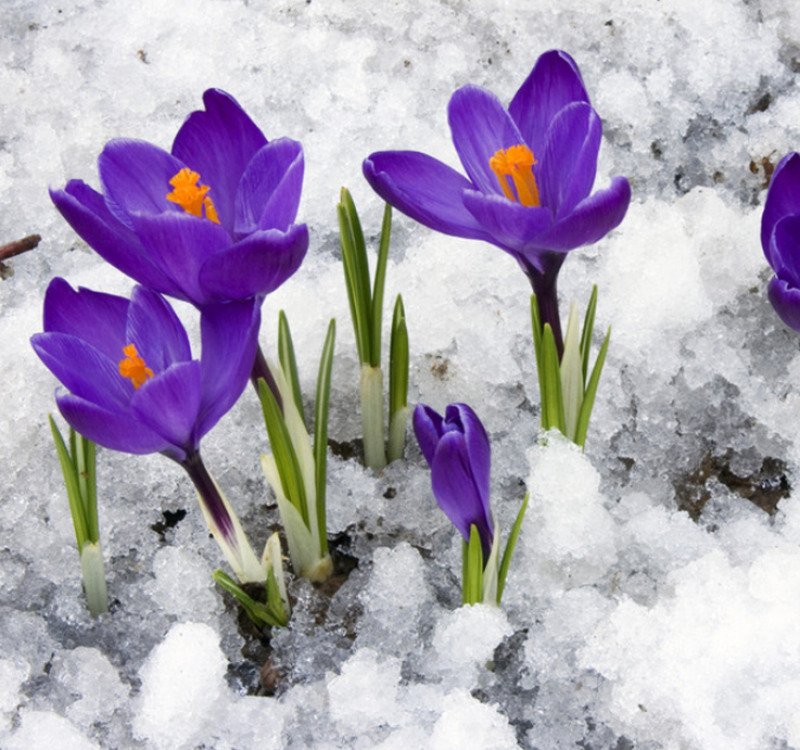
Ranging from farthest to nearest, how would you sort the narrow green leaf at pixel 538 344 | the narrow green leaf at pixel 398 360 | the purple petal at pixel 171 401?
the narrow green leaf at pixel 398 360, the narrow green leaf at pixel 538 344, the purple petal at pixel 171 401

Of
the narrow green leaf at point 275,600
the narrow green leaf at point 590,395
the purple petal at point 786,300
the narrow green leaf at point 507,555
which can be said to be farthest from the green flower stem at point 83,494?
the purple petal at point 786,300

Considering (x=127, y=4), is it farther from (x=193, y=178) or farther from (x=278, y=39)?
(x=193, y=178)

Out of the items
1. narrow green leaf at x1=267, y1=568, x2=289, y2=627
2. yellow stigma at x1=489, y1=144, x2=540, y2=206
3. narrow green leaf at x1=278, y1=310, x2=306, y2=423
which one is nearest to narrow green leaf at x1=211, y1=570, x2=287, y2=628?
narrow green leaf at x1=267, y1=568, x2=289, y2=627

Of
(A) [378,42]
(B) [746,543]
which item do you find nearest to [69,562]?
(B) [746,543]

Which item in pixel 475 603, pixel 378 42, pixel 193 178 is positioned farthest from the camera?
pixel 378 42

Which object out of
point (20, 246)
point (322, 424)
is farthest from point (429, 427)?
point (20, 246)

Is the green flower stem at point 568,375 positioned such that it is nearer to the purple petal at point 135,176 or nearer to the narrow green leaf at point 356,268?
the narrow green leaf at point 356,268
